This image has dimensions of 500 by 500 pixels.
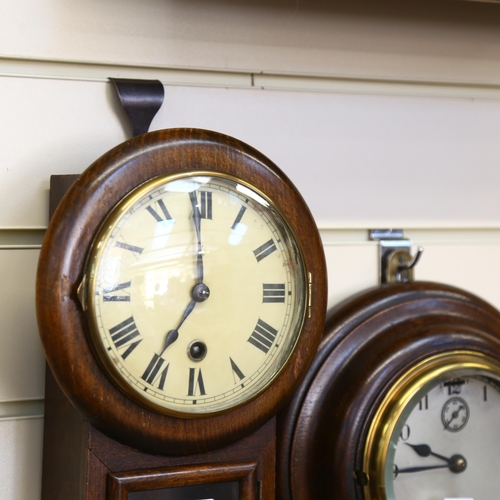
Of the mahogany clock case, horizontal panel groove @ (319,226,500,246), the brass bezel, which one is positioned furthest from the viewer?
horizontal panel groove @ (319,226,500,246)

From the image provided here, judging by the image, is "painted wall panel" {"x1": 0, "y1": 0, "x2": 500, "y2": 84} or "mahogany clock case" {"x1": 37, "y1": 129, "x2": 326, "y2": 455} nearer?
"mahogany clock case" {"x1": 37, "y1": 129, "x2": 326, "y2": 455}

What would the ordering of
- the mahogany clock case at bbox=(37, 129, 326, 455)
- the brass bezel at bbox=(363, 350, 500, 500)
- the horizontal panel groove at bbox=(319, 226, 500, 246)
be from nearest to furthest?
the mahogany clock case at bbox=(37, 129, 326, 455) → the brass bezel at bbox=(363, 350, 500, 500) → the horizontal panel groove at bbox=(319, 226, 500, 246)

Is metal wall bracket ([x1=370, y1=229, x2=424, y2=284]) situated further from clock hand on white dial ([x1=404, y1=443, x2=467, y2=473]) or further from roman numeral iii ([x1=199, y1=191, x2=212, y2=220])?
roman numeral iii ([x1=199, y1=191, x2=212, y2=220])

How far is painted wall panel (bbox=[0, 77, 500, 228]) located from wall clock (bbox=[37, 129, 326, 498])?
0.56 ft

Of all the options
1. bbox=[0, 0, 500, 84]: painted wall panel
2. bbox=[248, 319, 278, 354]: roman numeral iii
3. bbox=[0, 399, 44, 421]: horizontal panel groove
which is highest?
bbox=[0, 0, 500, 84]: painted wall panel

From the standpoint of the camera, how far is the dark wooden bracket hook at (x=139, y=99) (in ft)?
2.25

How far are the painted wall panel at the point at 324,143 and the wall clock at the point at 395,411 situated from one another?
0.14 m

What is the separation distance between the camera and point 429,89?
2.71ft

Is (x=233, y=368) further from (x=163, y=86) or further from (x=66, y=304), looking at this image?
(x=163, y=86)

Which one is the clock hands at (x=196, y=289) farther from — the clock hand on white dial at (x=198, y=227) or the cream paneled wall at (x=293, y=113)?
the cream paneled wall at (x=293, y=113)

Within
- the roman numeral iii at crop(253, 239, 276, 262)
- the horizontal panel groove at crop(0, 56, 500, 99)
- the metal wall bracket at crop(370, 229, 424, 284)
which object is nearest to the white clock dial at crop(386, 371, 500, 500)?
the metal wall bracket at crop(370, 229, 424, 284)

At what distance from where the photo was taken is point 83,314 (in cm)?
51

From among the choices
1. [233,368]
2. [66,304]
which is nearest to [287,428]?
[233,368]

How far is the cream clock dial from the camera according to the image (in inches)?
20.5
